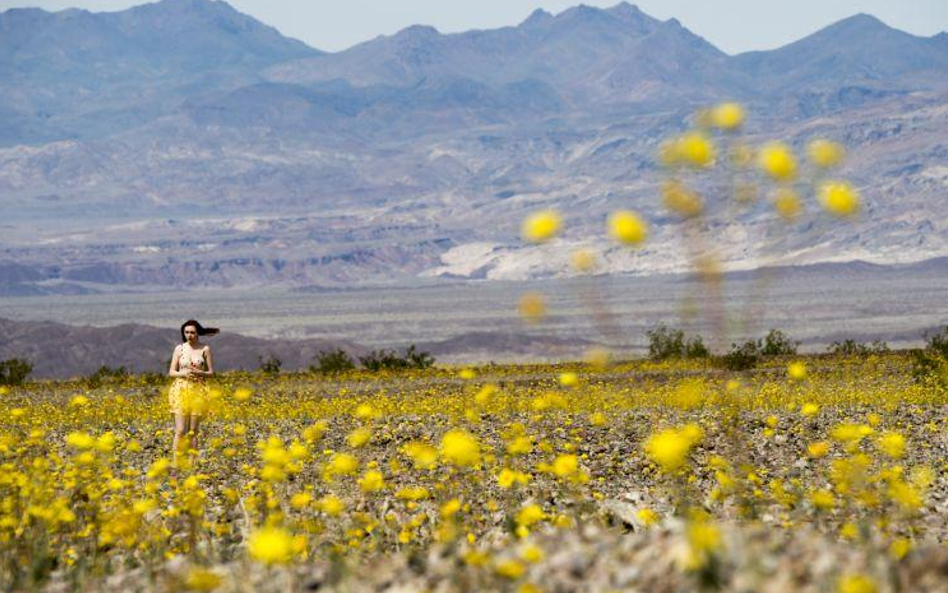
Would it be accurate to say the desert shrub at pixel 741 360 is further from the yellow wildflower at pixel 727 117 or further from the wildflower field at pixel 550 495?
the yellow wildflower at pixel 727 117

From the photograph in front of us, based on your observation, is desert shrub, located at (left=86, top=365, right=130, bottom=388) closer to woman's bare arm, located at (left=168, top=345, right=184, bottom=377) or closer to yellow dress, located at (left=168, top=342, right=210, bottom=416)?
woman's bare arm, located at (left=168, top=345, right=184, bottom=377)

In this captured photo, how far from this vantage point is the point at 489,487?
12430 millimetres

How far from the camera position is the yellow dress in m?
13.6

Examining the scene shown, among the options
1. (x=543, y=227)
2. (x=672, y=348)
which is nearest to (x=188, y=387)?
(x=543, y=227)

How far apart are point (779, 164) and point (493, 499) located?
240 inches

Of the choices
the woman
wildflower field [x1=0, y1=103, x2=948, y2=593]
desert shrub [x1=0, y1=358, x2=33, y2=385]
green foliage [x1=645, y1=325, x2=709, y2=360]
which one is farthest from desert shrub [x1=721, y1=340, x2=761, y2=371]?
the woman

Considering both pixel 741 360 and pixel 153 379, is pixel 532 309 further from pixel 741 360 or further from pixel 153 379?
pixel 153 379

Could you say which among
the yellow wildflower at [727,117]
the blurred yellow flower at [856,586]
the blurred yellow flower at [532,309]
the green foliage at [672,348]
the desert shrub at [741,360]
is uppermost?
the yellow wildflower at [727,117]

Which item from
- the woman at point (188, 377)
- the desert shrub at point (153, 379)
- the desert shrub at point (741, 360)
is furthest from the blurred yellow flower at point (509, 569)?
the desert shrub at point (153, 379)

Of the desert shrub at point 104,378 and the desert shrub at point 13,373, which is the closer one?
the desert shrub at point 104,378

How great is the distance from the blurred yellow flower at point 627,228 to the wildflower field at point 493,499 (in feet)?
2.56

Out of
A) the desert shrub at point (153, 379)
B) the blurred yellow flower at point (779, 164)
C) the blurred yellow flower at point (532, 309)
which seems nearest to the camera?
the blurred yellow flower at point (779, 164)

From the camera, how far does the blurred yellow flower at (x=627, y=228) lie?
5.69 meters

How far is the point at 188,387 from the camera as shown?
1438 cm
